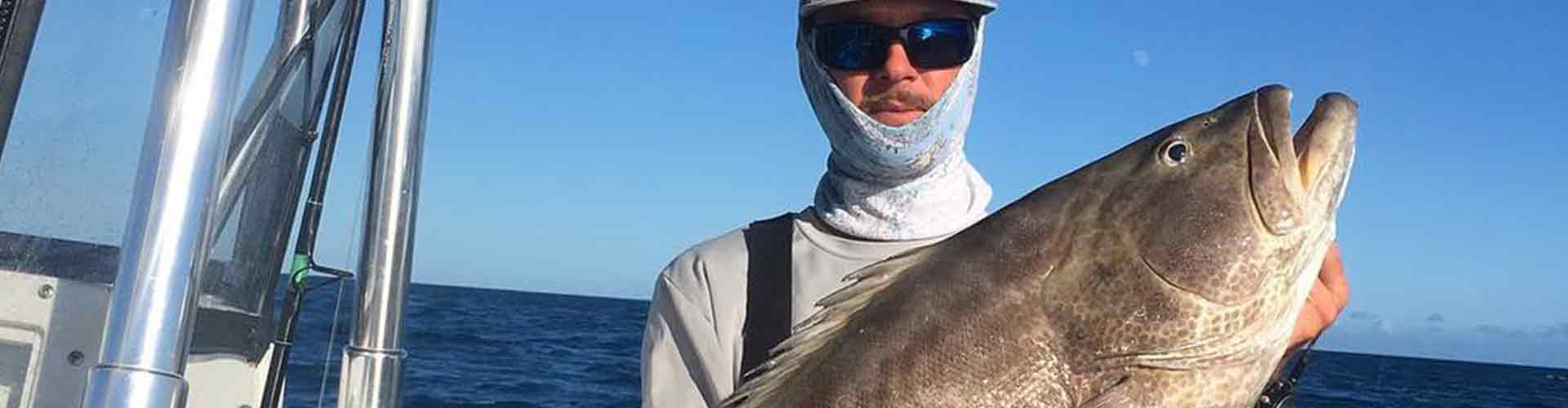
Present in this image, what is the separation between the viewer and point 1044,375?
82.8 inches

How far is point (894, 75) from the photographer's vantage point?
2.87 meters

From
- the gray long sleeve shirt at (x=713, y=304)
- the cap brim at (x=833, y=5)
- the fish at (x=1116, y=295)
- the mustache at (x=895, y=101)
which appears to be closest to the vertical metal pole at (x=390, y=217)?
the gray long sleeve shirt at (x=713, y=304)

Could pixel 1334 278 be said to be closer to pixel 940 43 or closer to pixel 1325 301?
pixel 1325 301

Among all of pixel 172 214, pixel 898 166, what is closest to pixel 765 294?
pixel 898 166

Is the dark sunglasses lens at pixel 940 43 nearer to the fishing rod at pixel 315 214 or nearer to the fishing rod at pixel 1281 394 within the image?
the fishing rod at pixel 1281 394

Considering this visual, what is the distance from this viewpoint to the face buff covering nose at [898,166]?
113 inches

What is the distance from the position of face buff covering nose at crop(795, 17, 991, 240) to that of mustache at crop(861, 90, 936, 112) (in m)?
0.04

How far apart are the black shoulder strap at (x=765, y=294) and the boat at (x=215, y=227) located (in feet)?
3.58

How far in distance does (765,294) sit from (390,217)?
3.80 ft

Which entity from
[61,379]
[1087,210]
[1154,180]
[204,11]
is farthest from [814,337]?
[61,379]

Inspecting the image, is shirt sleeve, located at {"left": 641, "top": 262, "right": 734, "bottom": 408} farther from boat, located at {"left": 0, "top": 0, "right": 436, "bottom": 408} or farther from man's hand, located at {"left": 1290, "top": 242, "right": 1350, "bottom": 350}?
man's hand, located at {"left": 1290, "top": 242, "right": 1350, "bottom": 350}

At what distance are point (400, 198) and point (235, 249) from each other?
783mm

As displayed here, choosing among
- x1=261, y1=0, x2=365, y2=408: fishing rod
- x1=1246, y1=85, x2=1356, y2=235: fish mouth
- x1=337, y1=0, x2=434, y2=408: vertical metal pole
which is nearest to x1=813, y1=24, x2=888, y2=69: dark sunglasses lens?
x1=1246, y1=85, x2=1356, y2=235: fish mouth

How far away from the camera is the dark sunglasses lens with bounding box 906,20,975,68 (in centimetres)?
283
